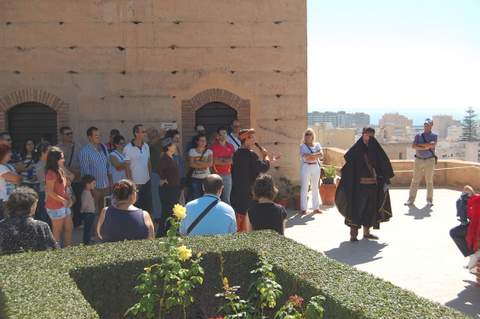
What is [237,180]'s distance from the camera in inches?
377

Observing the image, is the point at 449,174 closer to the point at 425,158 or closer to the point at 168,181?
the point at 425,158

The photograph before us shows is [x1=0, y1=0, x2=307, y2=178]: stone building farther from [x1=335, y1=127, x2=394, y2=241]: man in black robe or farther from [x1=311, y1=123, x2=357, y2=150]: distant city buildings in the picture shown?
[x1=311, y1=123, x2=357, y2=150]: distant city buildings

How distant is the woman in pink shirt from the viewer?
8.17 meters

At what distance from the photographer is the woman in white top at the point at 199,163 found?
1048 centimetres

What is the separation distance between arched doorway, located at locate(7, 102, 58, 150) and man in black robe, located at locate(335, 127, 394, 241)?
6.49 m

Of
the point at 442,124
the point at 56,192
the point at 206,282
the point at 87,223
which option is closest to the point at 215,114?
the point at 87,223

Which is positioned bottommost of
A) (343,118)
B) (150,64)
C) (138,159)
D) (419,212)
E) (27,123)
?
(419,212)

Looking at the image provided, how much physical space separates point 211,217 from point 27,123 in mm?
7679

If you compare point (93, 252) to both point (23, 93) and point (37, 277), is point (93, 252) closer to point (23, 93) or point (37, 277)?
point (37, 277)

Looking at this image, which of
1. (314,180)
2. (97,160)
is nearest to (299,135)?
(314,180)

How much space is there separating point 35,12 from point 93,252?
8640 millimetres

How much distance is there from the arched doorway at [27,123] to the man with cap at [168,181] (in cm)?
376

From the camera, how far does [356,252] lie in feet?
31.0

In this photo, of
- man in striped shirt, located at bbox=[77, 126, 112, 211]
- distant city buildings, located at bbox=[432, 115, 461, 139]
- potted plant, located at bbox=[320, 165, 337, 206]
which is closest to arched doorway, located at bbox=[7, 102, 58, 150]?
man in striped shirt, located at bbox=[77, 126, 112, 211]
